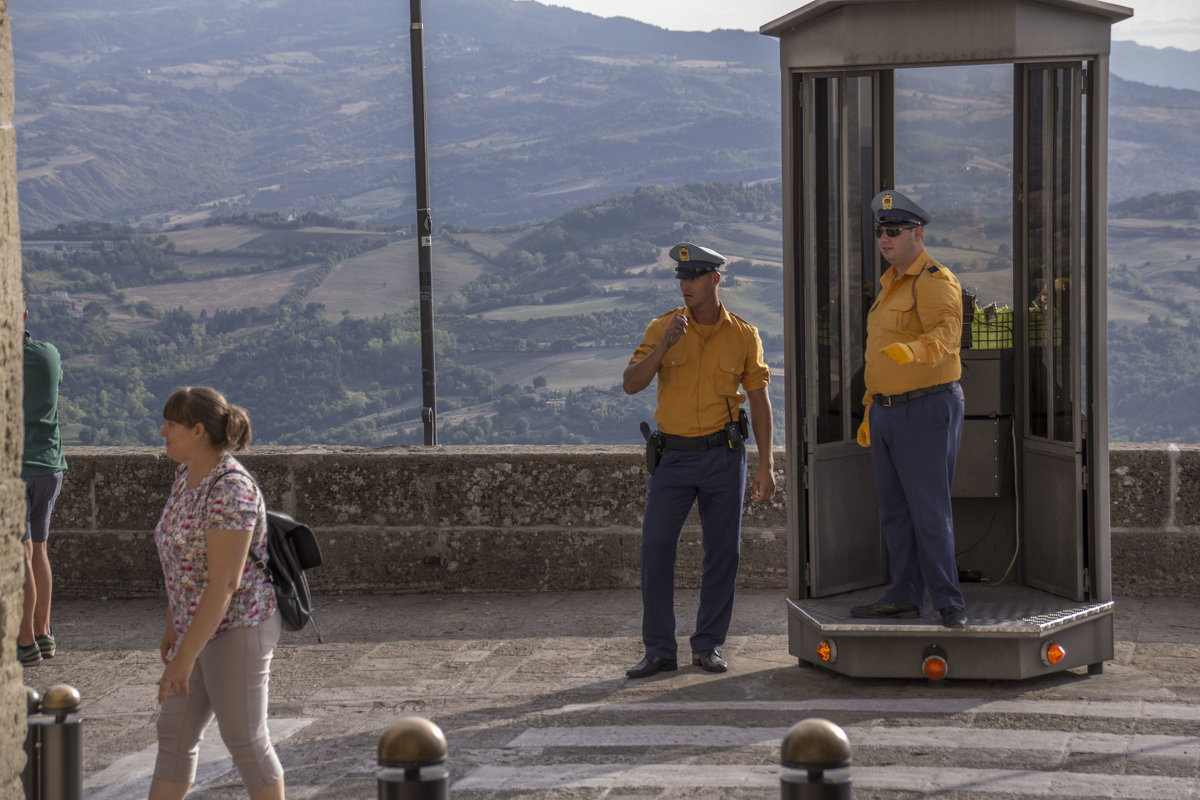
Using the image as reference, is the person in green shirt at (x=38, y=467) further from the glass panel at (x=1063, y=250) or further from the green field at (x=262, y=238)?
the green field at (x=262, y=238)

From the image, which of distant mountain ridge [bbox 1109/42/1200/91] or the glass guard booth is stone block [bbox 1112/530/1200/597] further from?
distant mountain ridge [bbox 1109/42/1200/91]

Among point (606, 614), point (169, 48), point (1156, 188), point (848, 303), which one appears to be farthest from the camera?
point (169, 48)

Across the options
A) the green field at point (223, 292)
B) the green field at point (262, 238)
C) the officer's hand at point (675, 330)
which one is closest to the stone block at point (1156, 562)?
the officer's hand at point (675, 330)

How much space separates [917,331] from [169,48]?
369 feet

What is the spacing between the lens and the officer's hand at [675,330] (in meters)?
5.69

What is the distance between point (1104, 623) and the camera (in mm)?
5742

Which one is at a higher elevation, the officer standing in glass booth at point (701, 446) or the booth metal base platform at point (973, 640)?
the officer standing in glass booth at point (701, 446)

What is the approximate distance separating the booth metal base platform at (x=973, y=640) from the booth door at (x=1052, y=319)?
25 cm

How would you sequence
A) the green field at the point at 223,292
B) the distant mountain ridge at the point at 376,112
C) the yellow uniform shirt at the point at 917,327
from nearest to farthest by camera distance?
the yellow uniform shirt at the point at 917,327 → the green field at the point at 223,292 → the distant mountain ridge at the point at 376,112

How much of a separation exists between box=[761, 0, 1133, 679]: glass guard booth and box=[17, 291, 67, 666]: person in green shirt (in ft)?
11.2

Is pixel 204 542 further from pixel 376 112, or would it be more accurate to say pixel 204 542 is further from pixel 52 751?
pixel 376 112

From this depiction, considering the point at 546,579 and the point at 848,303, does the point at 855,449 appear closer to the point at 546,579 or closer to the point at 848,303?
the point at 848,303

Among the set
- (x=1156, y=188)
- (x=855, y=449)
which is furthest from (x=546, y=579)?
(x=1156, y=188)

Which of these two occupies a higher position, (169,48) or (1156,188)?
(169,48)
